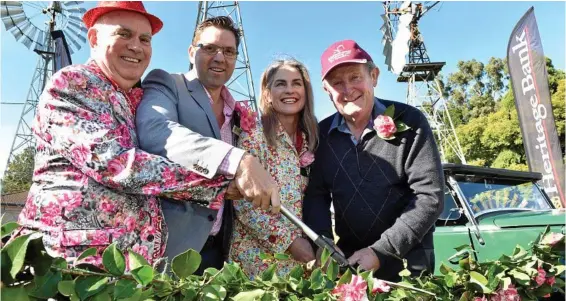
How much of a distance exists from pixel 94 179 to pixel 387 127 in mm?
1282

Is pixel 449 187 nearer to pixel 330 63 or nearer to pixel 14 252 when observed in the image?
pixel 330 63

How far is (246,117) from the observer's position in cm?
211

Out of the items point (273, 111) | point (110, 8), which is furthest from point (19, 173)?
point (110, 8)

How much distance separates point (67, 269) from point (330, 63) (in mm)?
1559

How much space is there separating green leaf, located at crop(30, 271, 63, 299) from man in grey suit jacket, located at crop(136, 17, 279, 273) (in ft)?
1.57

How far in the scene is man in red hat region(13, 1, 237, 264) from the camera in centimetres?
121

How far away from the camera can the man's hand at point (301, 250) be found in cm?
195

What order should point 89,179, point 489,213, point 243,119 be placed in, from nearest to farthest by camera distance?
point 89,179, point 243,119, point 489,213

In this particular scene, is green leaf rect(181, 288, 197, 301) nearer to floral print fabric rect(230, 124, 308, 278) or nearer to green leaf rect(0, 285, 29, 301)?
green leaf rect(0, 285, 29, 301)

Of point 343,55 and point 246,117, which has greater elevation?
point 343,55

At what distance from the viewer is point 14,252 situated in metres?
0.78

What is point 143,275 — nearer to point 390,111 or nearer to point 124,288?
point 124,288

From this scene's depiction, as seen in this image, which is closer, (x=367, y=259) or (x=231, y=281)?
(x=231, y=281)

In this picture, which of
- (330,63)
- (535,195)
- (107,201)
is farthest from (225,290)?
(535,195)
